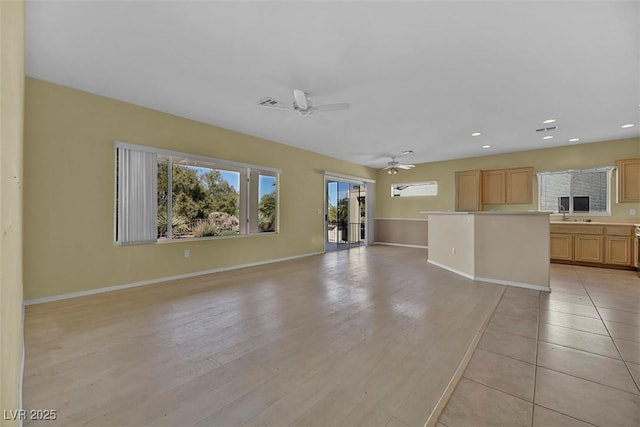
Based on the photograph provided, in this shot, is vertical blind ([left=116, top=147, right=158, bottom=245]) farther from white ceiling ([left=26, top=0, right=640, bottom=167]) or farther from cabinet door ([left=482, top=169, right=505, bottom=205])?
cabinet door ([left=482, top=169, right=505, bottom=205])

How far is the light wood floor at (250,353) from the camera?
1.62 metres

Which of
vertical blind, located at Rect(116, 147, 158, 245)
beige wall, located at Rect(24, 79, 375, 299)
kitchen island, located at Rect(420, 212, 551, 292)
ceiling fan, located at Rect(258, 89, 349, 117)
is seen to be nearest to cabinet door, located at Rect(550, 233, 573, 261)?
kitchen island, located at Rect(420, 212, 551, 292)

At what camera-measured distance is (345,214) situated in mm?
8805

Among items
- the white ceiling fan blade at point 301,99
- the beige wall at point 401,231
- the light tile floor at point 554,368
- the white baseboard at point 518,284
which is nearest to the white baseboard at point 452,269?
the white baseboard at point 518,284

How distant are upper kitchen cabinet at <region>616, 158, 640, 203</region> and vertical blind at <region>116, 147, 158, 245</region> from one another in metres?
9.22

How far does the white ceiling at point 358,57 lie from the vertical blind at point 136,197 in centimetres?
89

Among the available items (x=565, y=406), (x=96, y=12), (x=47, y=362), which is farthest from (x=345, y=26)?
(x=47, y=362)

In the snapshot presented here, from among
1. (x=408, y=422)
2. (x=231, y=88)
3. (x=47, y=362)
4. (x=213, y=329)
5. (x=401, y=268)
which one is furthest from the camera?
(x=401, y=268)

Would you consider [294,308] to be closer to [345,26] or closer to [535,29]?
[345,26]

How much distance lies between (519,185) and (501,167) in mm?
680

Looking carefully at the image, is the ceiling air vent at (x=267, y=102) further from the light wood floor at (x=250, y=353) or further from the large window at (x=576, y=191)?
the large window at (x=576, y=191)

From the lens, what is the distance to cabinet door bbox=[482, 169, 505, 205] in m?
7.19

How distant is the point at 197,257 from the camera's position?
4871mm

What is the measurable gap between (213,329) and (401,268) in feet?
13.0
